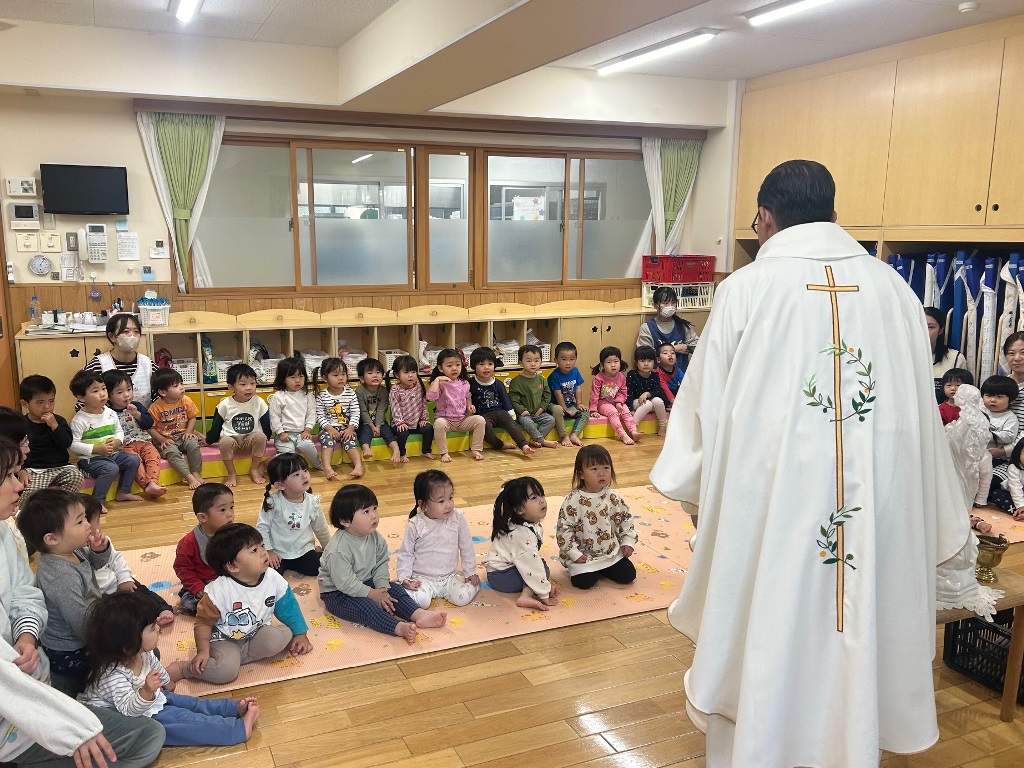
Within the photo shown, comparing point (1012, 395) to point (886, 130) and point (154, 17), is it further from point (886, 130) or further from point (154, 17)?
point (154, 17)

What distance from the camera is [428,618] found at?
11.0 feet

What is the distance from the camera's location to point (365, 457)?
5.74 m

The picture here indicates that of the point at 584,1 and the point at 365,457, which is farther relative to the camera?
the point at 365,457

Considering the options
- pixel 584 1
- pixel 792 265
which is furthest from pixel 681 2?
pixel 792 265

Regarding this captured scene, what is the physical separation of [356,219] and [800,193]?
17.3 feet

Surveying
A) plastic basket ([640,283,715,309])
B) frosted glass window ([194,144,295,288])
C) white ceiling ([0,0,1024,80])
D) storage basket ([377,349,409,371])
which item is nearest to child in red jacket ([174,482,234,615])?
white ceiling ([0,0,1024,80])

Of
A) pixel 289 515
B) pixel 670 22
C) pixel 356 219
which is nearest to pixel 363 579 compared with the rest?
pixel 289 515

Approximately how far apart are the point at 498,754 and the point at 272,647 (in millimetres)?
974

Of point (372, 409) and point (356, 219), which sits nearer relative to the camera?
point (372, 409)

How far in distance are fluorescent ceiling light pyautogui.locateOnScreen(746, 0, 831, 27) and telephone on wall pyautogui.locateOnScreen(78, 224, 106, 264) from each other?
469cm

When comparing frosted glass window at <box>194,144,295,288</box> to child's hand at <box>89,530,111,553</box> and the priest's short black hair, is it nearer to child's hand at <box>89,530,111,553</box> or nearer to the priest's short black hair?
child's hand at <box>89,530,111,553</box>

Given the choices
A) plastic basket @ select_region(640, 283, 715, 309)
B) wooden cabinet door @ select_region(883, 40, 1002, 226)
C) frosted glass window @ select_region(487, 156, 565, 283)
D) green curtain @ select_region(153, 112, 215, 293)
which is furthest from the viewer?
plastic basket @ select_region(640, 283, 715, 309)

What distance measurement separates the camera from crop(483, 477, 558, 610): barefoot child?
138 inches

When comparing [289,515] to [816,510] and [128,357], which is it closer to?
[816,510]
